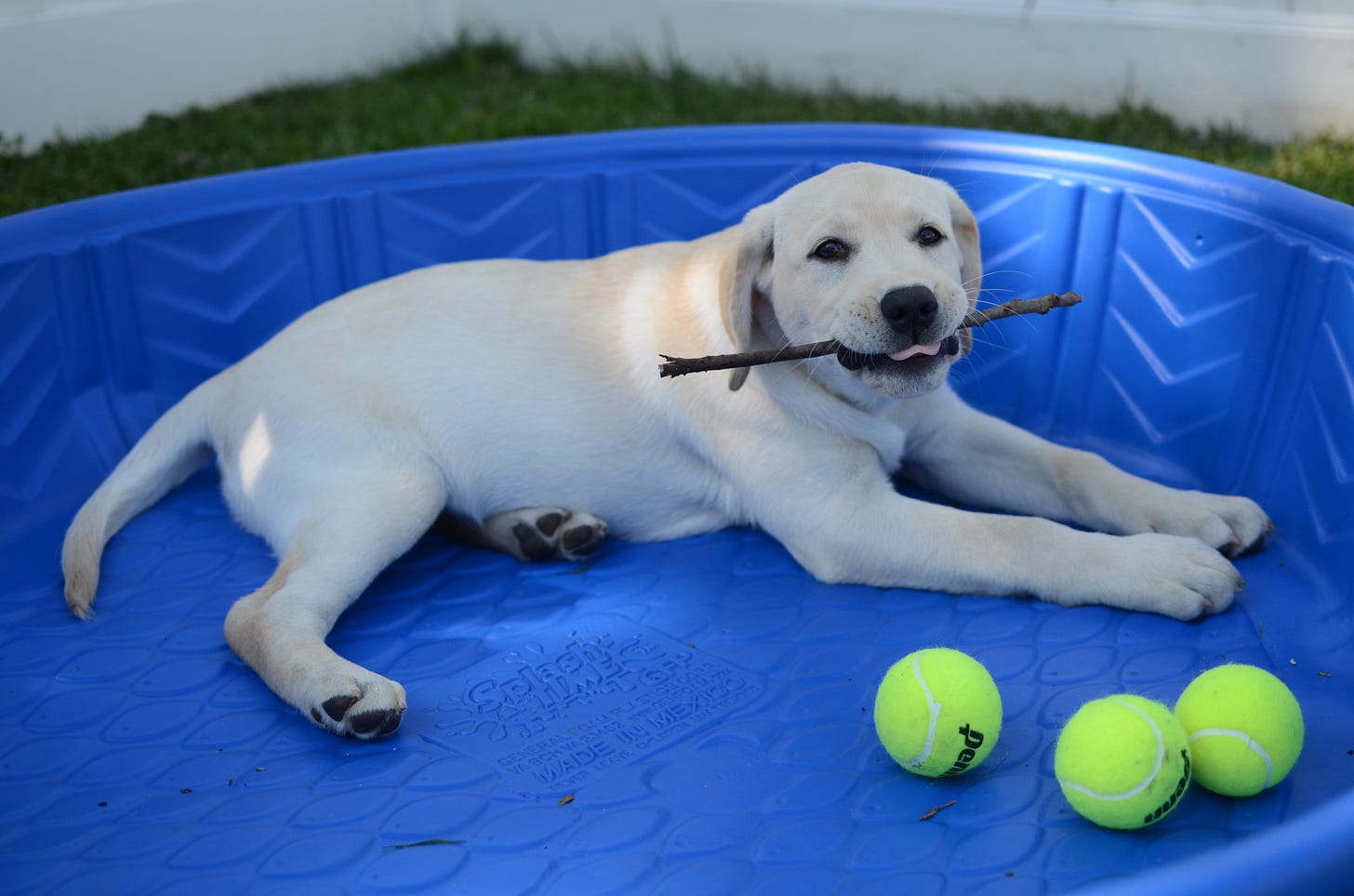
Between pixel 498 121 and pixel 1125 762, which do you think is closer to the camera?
pixel 1125 762

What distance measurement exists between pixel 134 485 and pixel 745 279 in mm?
1562

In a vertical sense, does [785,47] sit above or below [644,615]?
above

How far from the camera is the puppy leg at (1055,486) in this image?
2.71 m

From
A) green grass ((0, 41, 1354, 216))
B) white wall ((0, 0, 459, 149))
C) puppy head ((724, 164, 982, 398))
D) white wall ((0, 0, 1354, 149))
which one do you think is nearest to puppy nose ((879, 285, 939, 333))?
puppy head ((724, 164, 982, 398))

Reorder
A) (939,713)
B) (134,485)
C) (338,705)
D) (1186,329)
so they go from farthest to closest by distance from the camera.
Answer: (1186,329) → (134,485) → (338,705) → (939,713)

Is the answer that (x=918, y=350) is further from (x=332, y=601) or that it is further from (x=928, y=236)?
(x=332, y=601)

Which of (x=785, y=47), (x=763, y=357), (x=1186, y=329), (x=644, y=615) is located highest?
(x=785, y=47)

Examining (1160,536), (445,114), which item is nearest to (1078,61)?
(445,114)

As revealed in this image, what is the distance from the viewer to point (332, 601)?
2.54 m

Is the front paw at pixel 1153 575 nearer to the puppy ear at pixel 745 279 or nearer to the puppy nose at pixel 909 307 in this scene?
the puppy nose at pixel 909 307

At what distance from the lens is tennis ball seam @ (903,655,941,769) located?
6.62 ft

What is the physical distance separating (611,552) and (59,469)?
147cm

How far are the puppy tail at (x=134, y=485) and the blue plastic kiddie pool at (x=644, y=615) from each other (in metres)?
0.08

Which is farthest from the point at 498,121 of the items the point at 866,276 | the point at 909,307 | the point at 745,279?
the point at 909,307
